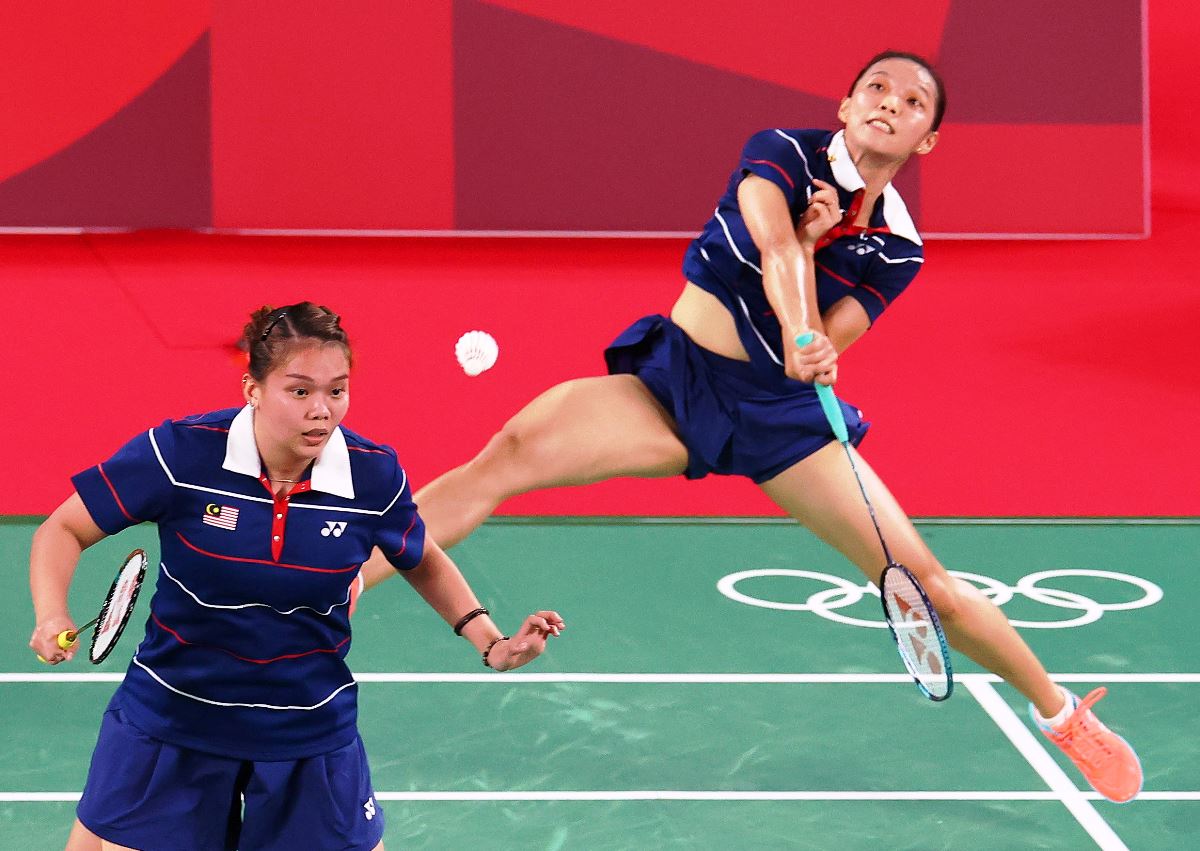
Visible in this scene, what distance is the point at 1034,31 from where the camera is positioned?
8336mm

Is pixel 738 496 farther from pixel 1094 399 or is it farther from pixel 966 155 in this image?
pixel 966 155

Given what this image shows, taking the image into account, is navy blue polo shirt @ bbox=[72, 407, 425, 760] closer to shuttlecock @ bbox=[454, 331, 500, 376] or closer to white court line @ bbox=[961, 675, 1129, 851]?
shuttlecock @ bbox=[454, 331, 500, 376]

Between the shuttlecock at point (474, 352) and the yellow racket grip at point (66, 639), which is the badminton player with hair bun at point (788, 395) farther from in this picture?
the yellow racket grip at point (66, 639)

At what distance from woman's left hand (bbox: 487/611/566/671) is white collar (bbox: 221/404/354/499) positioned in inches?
13.9

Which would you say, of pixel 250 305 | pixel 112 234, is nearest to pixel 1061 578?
pixel 250 305

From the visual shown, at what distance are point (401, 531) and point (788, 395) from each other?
1.59 meters

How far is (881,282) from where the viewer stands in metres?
4.25

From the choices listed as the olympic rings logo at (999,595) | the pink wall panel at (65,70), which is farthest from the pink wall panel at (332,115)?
the olympic rings logo at (999,595)

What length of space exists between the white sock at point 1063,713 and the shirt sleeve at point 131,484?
2.42m

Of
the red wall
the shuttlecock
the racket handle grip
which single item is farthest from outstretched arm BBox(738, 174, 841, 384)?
the red wall

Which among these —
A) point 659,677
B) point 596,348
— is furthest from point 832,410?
point 596,348

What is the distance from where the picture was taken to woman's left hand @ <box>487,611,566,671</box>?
111 inches

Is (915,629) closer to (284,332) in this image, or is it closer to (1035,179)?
(284,332)

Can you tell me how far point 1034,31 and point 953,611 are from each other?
497 centimetres
